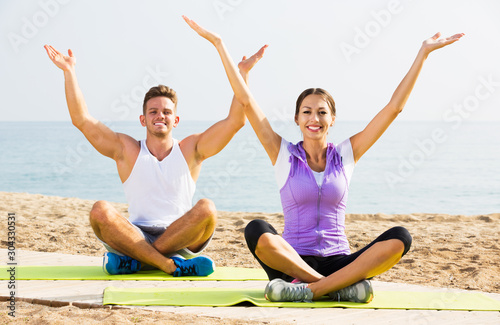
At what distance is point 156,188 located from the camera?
15.2ft

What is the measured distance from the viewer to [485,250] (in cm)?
676

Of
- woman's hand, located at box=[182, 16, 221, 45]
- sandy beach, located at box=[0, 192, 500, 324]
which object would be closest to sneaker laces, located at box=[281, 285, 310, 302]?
sandy beach, located at box=[0, 192, 500, 324]

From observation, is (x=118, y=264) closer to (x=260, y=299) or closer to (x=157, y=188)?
(x=157, y=188)

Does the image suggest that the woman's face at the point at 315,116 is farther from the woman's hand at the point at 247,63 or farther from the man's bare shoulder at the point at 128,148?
the man's bare shoulder at the point at 128,148

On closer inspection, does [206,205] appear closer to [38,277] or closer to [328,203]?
[328,203]

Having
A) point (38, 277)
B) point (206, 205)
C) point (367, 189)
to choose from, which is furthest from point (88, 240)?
point (367, 189)

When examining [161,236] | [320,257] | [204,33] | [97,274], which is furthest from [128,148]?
[320,257]

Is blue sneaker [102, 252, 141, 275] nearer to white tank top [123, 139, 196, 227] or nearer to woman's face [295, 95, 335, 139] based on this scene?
white tank top [123, 139, 196, 227]

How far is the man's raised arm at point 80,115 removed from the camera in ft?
14.7

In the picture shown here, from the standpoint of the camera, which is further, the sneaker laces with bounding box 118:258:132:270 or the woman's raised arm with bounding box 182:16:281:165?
the sneaker laces with bounding box 118:258:132:270

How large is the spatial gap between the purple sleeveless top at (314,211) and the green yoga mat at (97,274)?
0.93 metres

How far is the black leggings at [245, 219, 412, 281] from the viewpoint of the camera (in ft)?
11.9

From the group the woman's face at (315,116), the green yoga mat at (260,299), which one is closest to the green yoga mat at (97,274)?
the green yoga mat at (260,299)

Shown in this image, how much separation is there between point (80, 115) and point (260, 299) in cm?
206
